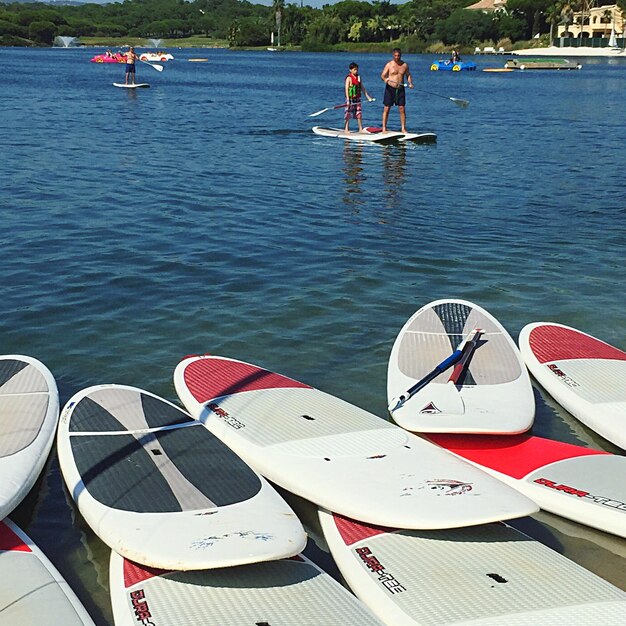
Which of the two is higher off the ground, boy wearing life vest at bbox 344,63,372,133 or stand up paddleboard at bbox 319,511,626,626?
boy wearing life vest at bbox 344,63,372,133

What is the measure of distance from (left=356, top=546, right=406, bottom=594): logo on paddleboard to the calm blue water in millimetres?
432

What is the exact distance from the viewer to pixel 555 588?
4.74m

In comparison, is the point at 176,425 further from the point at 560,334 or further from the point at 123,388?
the point at 560,334

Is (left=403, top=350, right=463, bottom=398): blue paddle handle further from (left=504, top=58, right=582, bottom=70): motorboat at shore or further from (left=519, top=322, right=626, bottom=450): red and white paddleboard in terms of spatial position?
(left=504, top=58, right=582, bottom=70): motorboat at shore

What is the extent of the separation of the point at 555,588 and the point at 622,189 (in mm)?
14677

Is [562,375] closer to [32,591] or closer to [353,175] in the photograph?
[32,591]

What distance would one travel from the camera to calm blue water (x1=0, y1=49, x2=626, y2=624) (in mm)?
8375

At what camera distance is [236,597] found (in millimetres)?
4621

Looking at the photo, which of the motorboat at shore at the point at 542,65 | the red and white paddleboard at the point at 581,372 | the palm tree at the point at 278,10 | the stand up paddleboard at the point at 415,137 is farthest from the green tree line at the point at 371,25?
the red and white paddleboard at the point at 581,372

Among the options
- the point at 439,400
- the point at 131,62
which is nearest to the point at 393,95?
the point at 439,400

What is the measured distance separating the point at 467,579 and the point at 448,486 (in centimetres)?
78

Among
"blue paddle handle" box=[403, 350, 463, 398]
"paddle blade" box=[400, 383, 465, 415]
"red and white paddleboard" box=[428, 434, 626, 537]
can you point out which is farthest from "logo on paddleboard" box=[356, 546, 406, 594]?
"blue paddle handle" box=[403, 350, 463, 398]

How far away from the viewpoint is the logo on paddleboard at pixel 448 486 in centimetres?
538

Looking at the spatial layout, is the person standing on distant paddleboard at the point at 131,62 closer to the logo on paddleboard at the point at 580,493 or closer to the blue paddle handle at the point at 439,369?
the blue paddle handle at the point at 439,369
